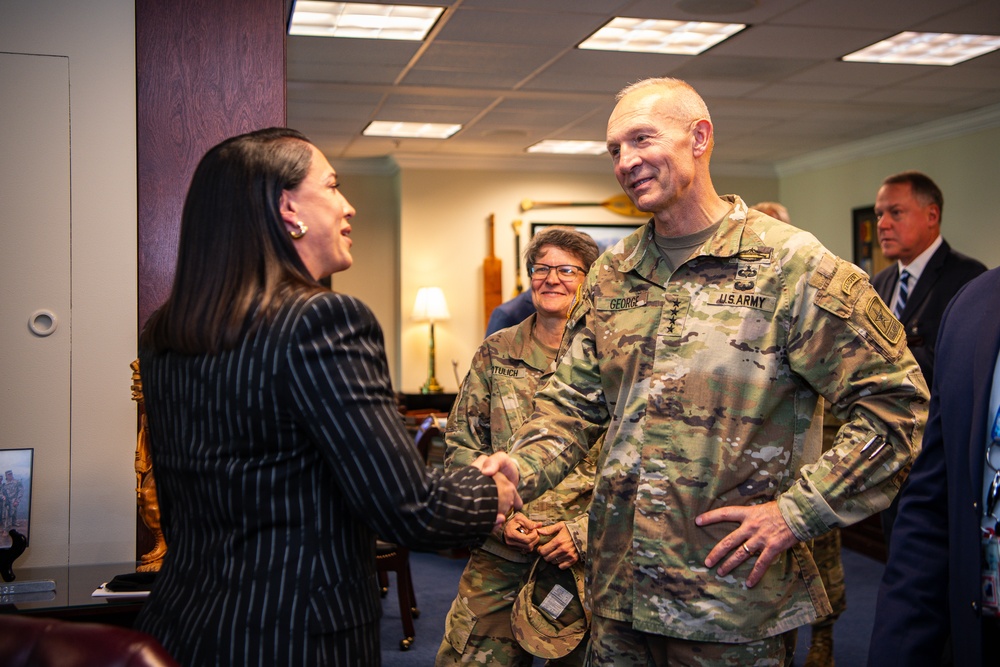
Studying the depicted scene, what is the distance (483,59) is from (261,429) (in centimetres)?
493

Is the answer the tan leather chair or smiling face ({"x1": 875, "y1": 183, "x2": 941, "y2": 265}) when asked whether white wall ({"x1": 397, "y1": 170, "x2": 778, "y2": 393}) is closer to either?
smiling face ({"x1": 875, "y1": 183, "x2": 941, "y2": 265})

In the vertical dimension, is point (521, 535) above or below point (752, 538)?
below

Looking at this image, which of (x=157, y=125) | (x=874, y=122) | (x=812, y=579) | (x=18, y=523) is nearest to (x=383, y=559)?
(x=18, y=523)

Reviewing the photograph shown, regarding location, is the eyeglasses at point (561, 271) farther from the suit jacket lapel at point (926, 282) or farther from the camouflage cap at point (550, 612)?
the suit jacket lapel at point (926, 282)

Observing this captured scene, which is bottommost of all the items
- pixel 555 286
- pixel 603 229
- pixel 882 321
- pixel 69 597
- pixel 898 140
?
pixel 69 597

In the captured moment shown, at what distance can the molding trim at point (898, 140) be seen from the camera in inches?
306

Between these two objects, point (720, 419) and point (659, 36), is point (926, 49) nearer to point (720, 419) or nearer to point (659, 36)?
point (659, 36)

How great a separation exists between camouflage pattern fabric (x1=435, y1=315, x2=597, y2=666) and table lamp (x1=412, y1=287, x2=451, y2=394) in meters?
6.19

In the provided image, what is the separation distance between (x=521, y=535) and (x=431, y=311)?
6600 mm

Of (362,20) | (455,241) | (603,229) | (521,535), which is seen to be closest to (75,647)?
(521,535)

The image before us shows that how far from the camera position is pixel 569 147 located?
941cm

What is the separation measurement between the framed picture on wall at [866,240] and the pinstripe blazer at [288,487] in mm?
8280

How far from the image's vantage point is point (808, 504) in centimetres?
195

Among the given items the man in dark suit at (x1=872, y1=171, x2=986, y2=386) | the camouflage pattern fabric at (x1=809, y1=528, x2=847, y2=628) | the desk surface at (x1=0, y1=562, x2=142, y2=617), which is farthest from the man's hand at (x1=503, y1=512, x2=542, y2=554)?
the man in dark suit at (x1=872, y1=171, x2=986, y2=386)
